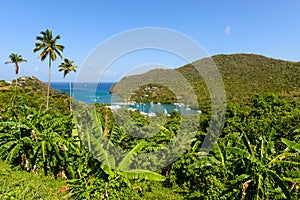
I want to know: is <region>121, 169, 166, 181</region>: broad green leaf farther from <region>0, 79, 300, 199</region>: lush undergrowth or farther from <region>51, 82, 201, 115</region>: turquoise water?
<region>51, 82, 201, 115</region>: turquoise water

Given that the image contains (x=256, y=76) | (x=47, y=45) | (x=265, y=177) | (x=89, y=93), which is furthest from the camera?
(x=256, y=76)

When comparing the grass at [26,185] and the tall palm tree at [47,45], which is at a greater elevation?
the tall palm tree at [47,45]

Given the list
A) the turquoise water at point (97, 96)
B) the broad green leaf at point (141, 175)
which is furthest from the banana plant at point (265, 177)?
the turquoise water at point (97, 96)

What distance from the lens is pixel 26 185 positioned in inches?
212

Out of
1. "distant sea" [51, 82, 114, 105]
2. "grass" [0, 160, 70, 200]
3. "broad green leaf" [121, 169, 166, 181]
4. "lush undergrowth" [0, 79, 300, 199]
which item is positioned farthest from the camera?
"distant sea" [51, 82, 114, 105]

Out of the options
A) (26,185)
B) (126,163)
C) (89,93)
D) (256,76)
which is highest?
(256,76)

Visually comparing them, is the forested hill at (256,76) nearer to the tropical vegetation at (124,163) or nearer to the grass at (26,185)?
the tropical vegetation at (124,163)

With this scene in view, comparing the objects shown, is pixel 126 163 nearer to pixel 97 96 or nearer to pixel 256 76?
pixel 97 96

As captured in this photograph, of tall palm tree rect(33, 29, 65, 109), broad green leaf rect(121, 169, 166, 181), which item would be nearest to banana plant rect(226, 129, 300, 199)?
broad green leaf rect(121, 169, 166, 181)

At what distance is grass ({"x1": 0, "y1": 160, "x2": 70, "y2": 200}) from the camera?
4.76 m

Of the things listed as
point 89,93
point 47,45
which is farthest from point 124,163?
point 47,45

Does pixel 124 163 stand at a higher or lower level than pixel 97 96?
lower

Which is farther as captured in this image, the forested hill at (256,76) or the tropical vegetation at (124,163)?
the forested hill at (256,76)

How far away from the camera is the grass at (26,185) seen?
476 centimetres
